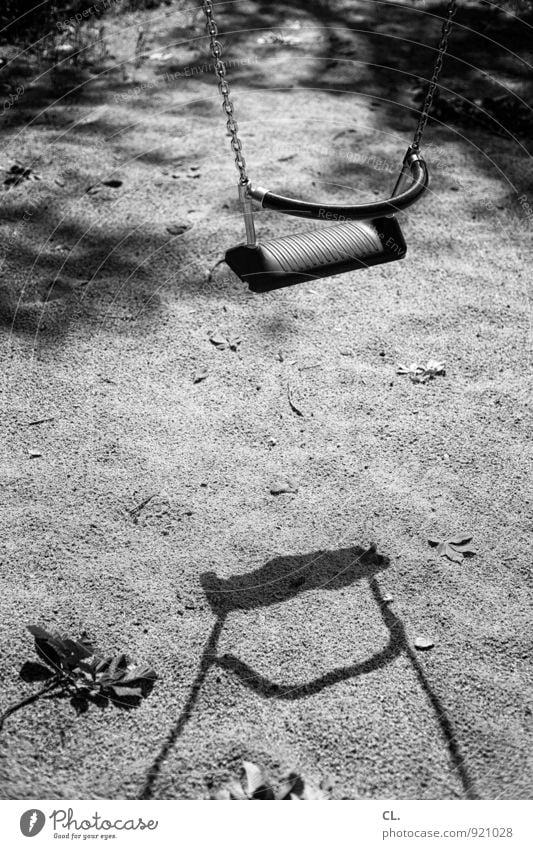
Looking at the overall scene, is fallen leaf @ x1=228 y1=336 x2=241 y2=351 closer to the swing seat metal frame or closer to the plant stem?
the swing seat metal frame

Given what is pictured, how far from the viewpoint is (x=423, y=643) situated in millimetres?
2637

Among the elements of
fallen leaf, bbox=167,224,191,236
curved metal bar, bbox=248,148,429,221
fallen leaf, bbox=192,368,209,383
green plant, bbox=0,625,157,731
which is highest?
curved metal bar, bbox=248,148,429,221

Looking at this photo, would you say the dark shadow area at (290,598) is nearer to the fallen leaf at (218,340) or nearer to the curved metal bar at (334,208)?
the curved metal bar at (334,208)

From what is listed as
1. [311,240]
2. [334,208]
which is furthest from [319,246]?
[334,208]

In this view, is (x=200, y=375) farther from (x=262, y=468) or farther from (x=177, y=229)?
(x=177, y=229)

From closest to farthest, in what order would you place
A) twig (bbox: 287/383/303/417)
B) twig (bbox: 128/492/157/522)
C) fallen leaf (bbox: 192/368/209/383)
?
1. twig (bbox: 128/492/157/522)
2. twig (bbox: 287/383/303/417)
3. fallen leaf (bbox: 192/368/209/383)

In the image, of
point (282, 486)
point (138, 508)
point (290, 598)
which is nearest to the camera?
point (290, 598)

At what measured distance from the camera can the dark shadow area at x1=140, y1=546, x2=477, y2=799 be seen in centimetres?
237

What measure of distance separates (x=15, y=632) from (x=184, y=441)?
1.08 m

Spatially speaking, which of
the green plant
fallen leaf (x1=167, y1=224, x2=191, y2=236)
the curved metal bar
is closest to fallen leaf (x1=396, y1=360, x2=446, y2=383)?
the curved metal bar

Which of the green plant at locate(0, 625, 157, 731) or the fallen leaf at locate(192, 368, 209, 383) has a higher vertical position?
the fallen leaf at locate(192, 368, 209, 383)

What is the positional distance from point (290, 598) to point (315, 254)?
4.10 ft

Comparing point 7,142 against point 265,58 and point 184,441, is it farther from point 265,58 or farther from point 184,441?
point 184,441

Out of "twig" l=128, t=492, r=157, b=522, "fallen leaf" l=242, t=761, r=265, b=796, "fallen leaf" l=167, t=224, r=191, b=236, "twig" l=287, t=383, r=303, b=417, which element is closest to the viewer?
"fallen leaf" l=242, t=761, r=265, b=796
